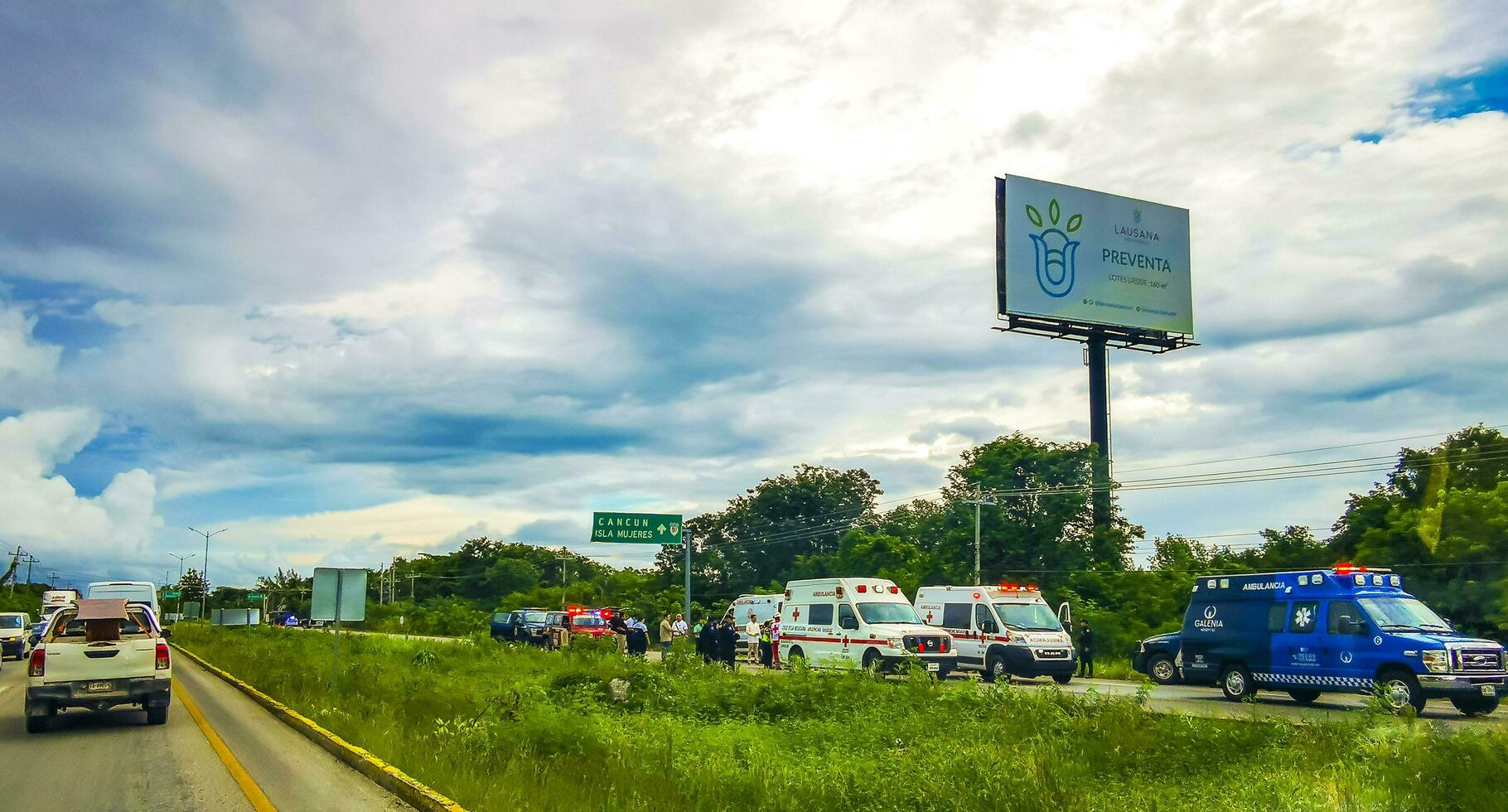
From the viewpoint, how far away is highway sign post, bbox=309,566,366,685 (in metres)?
20.9

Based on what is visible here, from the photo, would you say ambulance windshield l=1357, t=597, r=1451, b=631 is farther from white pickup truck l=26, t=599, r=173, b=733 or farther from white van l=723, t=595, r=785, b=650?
white pickup truck l=26, t=599, r=173, b=733

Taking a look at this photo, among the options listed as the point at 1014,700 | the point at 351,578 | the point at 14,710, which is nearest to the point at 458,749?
the point at 1014,700

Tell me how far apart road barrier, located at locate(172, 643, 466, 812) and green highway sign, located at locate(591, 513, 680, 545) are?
2694 centimetres

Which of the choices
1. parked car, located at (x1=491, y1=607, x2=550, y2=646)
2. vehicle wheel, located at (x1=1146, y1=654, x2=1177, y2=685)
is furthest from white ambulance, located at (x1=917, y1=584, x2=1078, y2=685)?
parked car, located at (x1=491, y1=607, x2=550, y2=646)

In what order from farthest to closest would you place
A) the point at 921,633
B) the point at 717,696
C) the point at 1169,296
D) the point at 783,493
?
the point at 783,493 → the point at 1169,296 → the point at 921,633 → the point at 717,696

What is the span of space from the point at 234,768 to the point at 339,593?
26.2ft

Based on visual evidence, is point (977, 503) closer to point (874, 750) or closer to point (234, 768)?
point (874, 750)

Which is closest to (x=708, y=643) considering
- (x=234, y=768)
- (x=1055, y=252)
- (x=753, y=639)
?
(x=753, y=639)

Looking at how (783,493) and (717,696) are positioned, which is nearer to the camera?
(717,696)

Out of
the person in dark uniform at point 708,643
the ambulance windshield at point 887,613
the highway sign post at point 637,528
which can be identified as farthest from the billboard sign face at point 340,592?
the highway sign post at point 637,528

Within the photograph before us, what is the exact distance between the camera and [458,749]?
519 inches

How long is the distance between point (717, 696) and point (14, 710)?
13794mm

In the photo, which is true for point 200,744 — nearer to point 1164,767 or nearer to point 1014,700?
point 1014,700

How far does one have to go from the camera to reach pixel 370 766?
42.3ft
